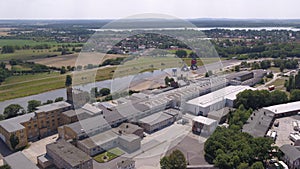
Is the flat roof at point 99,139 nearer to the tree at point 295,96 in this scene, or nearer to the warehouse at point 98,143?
the warehouse at point 98,143

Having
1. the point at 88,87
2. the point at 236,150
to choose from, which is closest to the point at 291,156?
the point at 236,150

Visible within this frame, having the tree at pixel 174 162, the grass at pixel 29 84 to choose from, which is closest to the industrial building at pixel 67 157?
the tree at pixel 174 162

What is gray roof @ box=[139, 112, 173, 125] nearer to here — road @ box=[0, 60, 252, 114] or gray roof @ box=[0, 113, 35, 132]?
gray roof @ box=[0, 113, 35, 132]

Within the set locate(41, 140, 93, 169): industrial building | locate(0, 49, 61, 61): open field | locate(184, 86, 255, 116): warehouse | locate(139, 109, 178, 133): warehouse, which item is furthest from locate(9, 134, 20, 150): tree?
locate(0, 49, 61, 61): open field

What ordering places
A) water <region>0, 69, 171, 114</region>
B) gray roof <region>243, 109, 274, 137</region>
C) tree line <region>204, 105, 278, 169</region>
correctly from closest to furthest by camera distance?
tree line <region>204, 105, 278, 169</region> → gray roof <region>243, 109, 274, 137</region> → water <region>0, 69, 171, 114</region>

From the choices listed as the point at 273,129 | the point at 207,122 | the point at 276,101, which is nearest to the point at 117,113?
the point at 207,122

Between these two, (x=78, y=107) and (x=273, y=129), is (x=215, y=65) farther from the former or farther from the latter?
(x=78, y=107)
